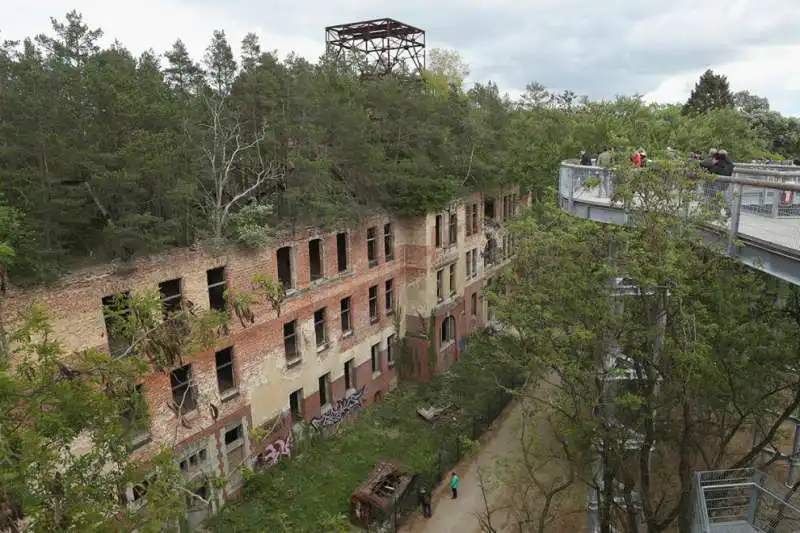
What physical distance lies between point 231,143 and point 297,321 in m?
7.92

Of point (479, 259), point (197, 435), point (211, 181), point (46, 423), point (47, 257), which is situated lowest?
point (197, 435)

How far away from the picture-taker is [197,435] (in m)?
19.2

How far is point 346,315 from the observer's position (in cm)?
2684

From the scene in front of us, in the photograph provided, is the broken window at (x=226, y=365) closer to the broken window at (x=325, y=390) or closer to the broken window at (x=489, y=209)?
the broken window at (x=325, y=390)

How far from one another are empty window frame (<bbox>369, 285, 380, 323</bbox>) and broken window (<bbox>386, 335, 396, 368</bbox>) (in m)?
1.81

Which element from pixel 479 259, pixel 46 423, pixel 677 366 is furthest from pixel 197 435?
pixel 479 259

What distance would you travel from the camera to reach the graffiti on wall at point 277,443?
22.0 meters

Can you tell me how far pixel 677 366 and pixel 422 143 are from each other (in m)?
19.3

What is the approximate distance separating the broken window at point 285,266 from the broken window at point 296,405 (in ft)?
15.9

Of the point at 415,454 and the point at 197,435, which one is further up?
the point at 197,435

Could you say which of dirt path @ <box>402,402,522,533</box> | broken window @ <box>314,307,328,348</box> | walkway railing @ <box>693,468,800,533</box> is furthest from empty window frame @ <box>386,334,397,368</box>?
walkway railing @ <box>693,468,800,533</box>

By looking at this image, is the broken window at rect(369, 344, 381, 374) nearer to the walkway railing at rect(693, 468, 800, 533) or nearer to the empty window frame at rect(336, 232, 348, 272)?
the empty window frame at rect(336, 232, 348, 272)

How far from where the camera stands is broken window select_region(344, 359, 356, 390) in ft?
89.2

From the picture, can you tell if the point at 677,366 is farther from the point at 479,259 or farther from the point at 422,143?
the point at 479,259
